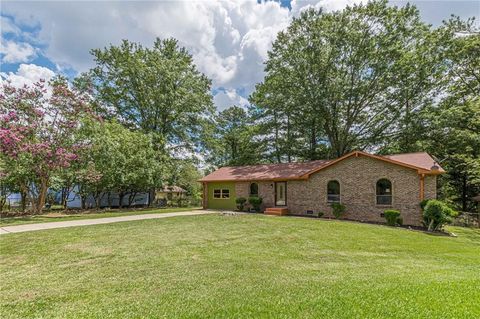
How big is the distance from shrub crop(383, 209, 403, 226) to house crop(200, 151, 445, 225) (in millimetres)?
729

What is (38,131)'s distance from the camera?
627 inches

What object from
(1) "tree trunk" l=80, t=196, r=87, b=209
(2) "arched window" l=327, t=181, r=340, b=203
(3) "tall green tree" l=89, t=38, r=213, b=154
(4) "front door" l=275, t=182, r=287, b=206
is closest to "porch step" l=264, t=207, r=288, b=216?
(4) "front door" l=275, t=182, r=287, b=206

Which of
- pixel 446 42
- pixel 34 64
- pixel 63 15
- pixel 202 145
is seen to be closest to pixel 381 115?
pixel 446 42

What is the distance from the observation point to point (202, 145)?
30.7m

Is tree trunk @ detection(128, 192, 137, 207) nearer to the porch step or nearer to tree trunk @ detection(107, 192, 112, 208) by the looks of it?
tree trunk @ detection(107, 192, 112, 208)

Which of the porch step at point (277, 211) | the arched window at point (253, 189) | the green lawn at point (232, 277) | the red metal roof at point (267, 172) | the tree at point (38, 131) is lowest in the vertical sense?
the porch step at point (277, 211)

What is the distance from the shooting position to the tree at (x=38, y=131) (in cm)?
1491

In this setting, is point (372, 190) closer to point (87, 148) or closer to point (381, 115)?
point (381, 115)

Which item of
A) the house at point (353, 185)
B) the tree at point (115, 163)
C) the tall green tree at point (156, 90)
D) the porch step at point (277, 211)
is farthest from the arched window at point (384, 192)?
the tall green tree at point (156, 90)

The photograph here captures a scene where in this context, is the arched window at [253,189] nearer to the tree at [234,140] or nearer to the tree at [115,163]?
the tree at [115,163]

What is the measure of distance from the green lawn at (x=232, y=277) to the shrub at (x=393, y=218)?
445cm

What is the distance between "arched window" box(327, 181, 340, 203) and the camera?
16.4 m

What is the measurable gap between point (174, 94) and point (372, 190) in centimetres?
2090

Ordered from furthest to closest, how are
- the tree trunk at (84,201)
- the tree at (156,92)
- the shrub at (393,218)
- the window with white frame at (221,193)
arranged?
the tree at (156,92), the tree trunk at (84,201), the window with white frame at (221,193), the shrub at (393,218)
